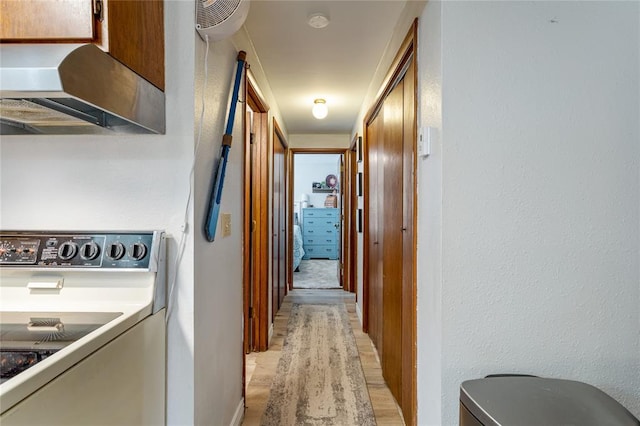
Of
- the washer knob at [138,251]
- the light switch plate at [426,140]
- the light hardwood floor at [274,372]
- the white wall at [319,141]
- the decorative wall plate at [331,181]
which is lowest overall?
the light hardwood floor at [274,372]

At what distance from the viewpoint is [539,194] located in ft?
4.17

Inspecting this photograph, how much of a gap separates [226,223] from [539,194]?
1.31 meters

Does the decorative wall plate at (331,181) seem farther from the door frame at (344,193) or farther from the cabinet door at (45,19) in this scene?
the cabinet door at (45,19)

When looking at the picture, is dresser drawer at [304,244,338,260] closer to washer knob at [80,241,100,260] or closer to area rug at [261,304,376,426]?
area rug at [261,304,376,426]

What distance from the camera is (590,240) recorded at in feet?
4.18

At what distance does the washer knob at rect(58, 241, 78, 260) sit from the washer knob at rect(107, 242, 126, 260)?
0.11m

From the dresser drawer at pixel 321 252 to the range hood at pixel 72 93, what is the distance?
6848mm

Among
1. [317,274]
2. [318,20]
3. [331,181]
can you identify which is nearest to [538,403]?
[318,20]

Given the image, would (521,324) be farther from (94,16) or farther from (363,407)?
(94,16)

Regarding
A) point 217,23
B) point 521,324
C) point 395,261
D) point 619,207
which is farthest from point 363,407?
point 217,23

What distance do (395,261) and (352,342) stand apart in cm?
132

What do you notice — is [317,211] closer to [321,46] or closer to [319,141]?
[319,141]

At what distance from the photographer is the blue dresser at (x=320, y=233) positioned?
7.94 m

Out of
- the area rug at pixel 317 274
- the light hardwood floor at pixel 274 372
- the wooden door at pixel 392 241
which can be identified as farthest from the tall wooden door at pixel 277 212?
the wooden door at pixel 392 241
